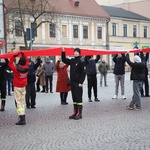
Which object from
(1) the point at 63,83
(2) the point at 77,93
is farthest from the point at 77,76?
(1) the point at 63,83

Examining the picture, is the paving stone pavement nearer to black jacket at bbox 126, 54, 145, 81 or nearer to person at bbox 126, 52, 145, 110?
person at bbox 126, 52, 145, 110

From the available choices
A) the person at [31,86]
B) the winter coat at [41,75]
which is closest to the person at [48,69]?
the winter coat at [41,75]

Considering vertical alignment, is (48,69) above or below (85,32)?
below

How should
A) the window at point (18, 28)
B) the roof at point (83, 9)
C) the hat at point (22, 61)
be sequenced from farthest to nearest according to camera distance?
the roof at point (83, 9), the window at point (18, 28), the hat at point (22, 61)

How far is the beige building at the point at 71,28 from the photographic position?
136 feet

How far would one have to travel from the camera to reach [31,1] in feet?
129

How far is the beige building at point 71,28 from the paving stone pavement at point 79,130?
29821 millimetres

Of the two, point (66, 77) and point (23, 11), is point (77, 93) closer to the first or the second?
point (66, 77)

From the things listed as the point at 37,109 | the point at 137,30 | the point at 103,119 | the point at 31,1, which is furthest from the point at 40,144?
the point at 137,30

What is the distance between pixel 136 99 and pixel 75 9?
120 feet

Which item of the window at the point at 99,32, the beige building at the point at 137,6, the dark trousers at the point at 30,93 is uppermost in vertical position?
the beige building at the point at 137,6

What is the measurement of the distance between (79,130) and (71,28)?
37.9 metres

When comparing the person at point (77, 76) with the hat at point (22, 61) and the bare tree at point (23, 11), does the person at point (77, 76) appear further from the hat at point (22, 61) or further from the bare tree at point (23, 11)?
the bare tree at point (23, 11)

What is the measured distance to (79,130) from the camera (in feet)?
26.6
